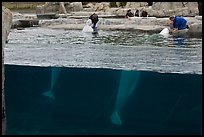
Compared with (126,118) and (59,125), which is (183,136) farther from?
(59,125)

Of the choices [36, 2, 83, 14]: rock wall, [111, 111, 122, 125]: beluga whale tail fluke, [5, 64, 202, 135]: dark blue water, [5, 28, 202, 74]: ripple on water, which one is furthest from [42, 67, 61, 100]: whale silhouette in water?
[36, 2, 83, 14]: rock wall

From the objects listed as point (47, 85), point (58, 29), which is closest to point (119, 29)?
point (58, 29)

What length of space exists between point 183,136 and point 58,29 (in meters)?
13.0

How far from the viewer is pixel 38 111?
5.26 m

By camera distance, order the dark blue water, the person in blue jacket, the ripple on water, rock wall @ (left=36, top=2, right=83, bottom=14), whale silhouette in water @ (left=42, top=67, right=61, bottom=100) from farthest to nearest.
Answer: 1. rock wall @ (left=36, top=2, right=83, bottom=14)
2. the person in blue jacket
3. the ripple on water
4. whale silhouette in water @ (left=42, top=67, right=61, bottom=100)
5. the dark blue water

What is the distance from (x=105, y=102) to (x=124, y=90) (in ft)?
0.88

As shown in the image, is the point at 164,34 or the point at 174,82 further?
the point at 164,34

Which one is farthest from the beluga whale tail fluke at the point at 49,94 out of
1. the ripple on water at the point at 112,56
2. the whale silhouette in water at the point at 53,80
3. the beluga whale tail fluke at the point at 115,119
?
the beluga whale tail fluke at the point at 115,119

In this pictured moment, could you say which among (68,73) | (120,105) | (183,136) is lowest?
(183,136)

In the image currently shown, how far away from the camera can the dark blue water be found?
4.90 metres

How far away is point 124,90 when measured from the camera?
4.98m

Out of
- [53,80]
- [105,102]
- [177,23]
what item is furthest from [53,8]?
[105,102]

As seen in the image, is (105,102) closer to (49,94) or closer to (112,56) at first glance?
(49,94)

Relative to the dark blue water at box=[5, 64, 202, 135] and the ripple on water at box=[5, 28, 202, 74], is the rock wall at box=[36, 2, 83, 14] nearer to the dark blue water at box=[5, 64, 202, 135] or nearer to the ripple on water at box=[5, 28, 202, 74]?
the ripple on water at box=[5, 28, 202, 74]
